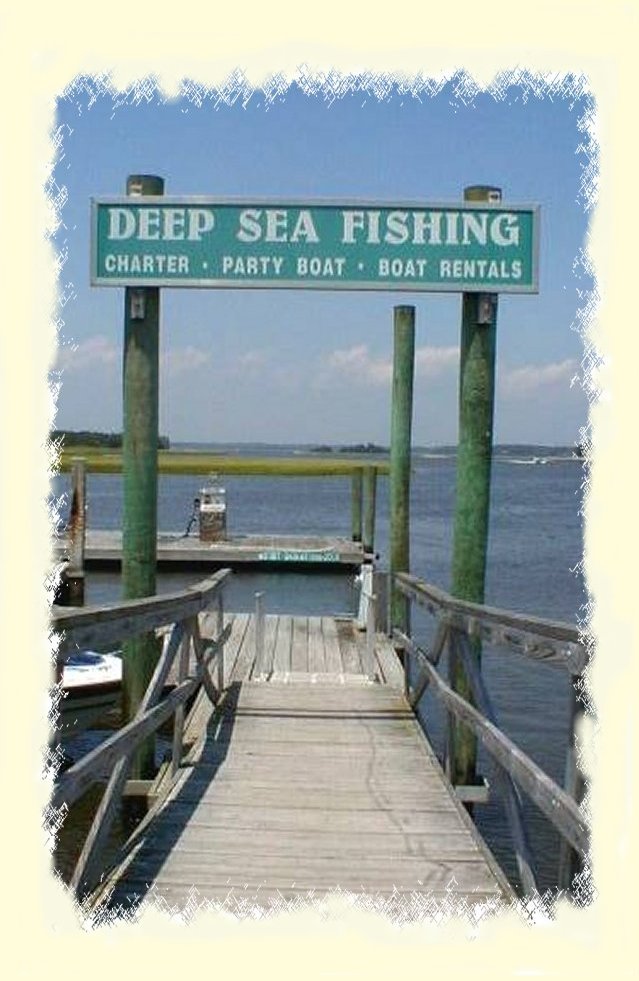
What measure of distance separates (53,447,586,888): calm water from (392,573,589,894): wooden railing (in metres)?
3.00

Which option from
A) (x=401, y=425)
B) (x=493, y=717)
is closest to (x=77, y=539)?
(x=401, y=425)

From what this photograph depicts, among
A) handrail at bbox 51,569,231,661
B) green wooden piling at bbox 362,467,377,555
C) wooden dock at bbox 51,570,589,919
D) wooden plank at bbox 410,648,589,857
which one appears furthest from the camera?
green wooden piling at bbox 362,467,377,555

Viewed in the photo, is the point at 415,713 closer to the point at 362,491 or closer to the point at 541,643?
the point at 541,643

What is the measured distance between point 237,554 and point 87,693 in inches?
536

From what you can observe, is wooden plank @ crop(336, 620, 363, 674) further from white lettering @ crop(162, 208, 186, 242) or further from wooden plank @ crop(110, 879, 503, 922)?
wooden plank @ crop(110, 879, 503, 922)

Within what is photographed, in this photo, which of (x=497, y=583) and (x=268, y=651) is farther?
(x=497, y=583)

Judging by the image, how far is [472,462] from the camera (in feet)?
26.3

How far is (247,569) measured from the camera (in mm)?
25656

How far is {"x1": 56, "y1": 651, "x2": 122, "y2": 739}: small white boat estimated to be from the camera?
453 inches

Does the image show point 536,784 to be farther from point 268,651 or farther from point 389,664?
point 268,651

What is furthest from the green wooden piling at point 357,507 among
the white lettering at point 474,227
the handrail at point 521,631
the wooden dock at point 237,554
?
the handrail at point 521,631

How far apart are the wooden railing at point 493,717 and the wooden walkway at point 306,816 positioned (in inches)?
13.8

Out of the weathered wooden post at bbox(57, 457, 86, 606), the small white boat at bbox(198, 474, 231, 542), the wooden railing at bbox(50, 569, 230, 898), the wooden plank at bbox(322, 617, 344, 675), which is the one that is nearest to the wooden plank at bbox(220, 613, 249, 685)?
the wooden plank at bbox(322, 617, 344, 675)

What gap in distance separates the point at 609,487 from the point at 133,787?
4.56m
